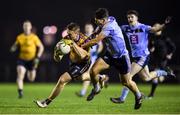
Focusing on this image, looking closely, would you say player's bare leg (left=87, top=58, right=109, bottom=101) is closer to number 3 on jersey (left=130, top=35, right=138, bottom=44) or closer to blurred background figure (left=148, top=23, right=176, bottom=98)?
number 3 on jersey (left=130, top=35, right=138, bottom=44)

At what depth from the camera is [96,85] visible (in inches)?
729

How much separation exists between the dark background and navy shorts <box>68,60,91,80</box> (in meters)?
19.1

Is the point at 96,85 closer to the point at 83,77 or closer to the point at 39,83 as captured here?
the point at 83,77

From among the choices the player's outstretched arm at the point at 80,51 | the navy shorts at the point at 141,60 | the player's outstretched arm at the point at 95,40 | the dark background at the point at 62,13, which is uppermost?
the player's outstretched arm at the point at 95,40

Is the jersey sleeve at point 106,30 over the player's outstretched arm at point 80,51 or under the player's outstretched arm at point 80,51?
over

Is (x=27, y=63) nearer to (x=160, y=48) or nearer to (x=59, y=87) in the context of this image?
(x=160, y=48)

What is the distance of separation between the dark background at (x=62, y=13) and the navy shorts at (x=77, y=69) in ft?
62.7

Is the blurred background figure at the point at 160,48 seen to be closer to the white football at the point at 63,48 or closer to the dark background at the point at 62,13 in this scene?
the white football at the point at 63,48

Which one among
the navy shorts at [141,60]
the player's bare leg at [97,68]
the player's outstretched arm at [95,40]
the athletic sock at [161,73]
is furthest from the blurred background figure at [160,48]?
the player's outstretched arm at [95,40]

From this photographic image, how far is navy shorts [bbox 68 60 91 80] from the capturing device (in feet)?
57.0

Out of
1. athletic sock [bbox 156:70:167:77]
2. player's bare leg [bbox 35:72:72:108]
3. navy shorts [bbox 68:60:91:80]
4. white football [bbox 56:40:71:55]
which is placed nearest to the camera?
white football [bbox 56:40:71:55]

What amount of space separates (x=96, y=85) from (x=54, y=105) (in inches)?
47.5

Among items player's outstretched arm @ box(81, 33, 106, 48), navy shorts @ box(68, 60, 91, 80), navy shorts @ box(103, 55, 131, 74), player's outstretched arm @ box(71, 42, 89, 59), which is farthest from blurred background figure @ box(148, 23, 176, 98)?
player's outstretched arm @ box(81, 33, 106, 48)

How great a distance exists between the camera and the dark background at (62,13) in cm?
3791
